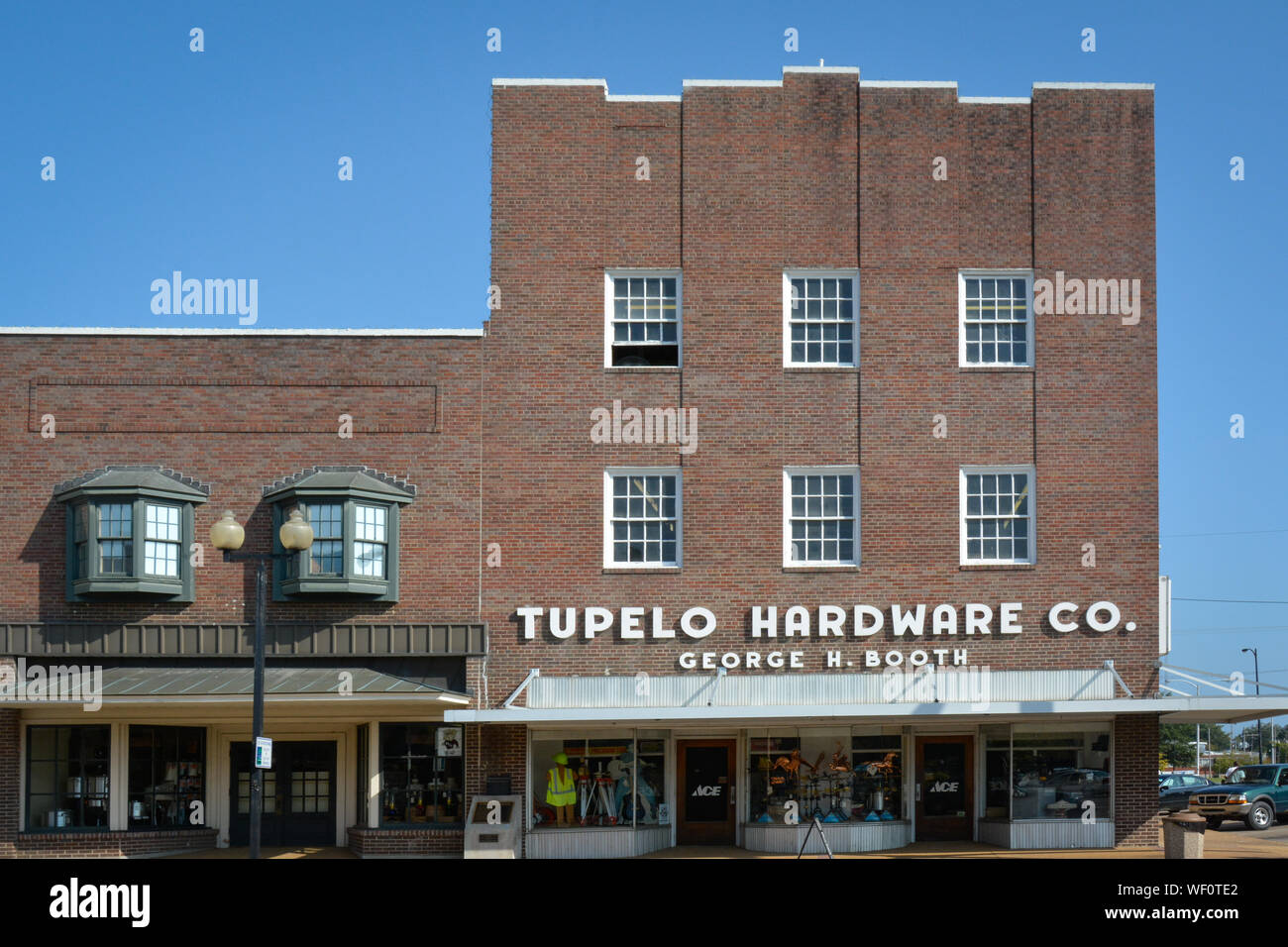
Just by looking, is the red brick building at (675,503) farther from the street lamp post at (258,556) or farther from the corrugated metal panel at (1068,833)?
the street lamp post at (258,556)

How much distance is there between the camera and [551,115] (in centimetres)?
2734

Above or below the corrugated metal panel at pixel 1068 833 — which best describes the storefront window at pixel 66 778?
above

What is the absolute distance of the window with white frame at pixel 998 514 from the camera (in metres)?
26.9

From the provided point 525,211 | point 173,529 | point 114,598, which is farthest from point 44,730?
point 525,211

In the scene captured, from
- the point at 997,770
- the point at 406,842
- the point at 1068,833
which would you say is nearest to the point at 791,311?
the point at 997,770

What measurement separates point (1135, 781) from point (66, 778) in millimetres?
20632

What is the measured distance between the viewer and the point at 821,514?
2694 cm

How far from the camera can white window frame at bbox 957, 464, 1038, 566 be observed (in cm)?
2680

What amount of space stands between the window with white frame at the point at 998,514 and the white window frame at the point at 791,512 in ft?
6.77

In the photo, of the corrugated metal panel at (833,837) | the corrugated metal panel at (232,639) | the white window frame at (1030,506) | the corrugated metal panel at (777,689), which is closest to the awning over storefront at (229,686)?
the corrugated metal panel at (232,639)

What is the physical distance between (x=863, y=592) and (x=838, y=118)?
31.1 ft

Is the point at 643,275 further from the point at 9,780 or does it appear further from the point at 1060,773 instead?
the point at 9,780
